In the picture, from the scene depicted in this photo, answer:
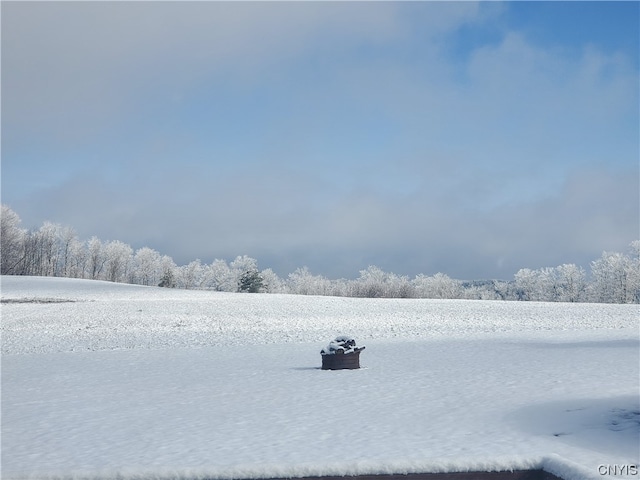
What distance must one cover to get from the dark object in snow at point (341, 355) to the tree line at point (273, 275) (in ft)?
185

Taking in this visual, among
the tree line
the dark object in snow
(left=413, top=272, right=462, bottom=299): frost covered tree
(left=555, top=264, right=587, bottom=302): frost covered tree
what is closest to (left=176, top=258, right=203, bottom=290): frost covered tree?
the tree line

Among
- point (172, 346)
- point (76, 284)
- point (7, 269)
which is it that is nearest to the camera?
point (172, 346)

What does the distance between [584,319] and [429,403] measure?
81.2ft

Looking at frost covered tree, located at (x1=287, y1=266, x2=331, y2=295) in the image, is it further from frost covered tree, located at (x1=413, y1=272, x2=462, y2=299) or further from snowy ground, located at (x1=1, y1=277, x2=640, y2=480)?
snowy ground, located at (x1=1, y1=277, x2=640, y2=480)

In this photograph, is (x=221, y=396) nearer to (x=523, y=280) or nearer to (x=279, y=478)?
(x=279, y=478)

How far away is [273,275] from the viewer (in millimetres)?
111250

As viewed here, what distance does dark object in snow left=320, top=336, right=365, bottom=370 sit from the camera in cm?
1565

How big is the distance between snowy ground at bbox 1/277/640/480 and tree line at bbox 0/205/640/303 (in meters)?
50.2

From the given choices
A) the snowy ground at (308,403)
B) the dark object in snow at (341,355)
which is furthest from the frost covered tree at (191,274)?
the dark object in snow at (341,355)

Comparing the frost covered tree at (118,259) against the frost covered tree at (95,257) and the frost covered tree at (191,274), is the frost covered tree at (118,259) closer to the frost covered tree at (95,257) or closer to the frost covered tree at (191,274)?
the frost covered tree at (95,257)

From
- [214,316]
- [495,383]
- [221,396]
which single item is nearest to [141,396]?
[221,396]

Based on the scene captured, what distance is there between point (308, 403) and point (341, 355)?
4.33 meters

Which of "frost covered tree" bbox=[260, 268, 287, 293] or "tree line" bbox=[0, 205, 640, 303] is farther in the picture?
"frost covered tree" bbox=[260, 268, 287, 293]

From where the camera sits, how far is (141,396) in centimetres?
1291
